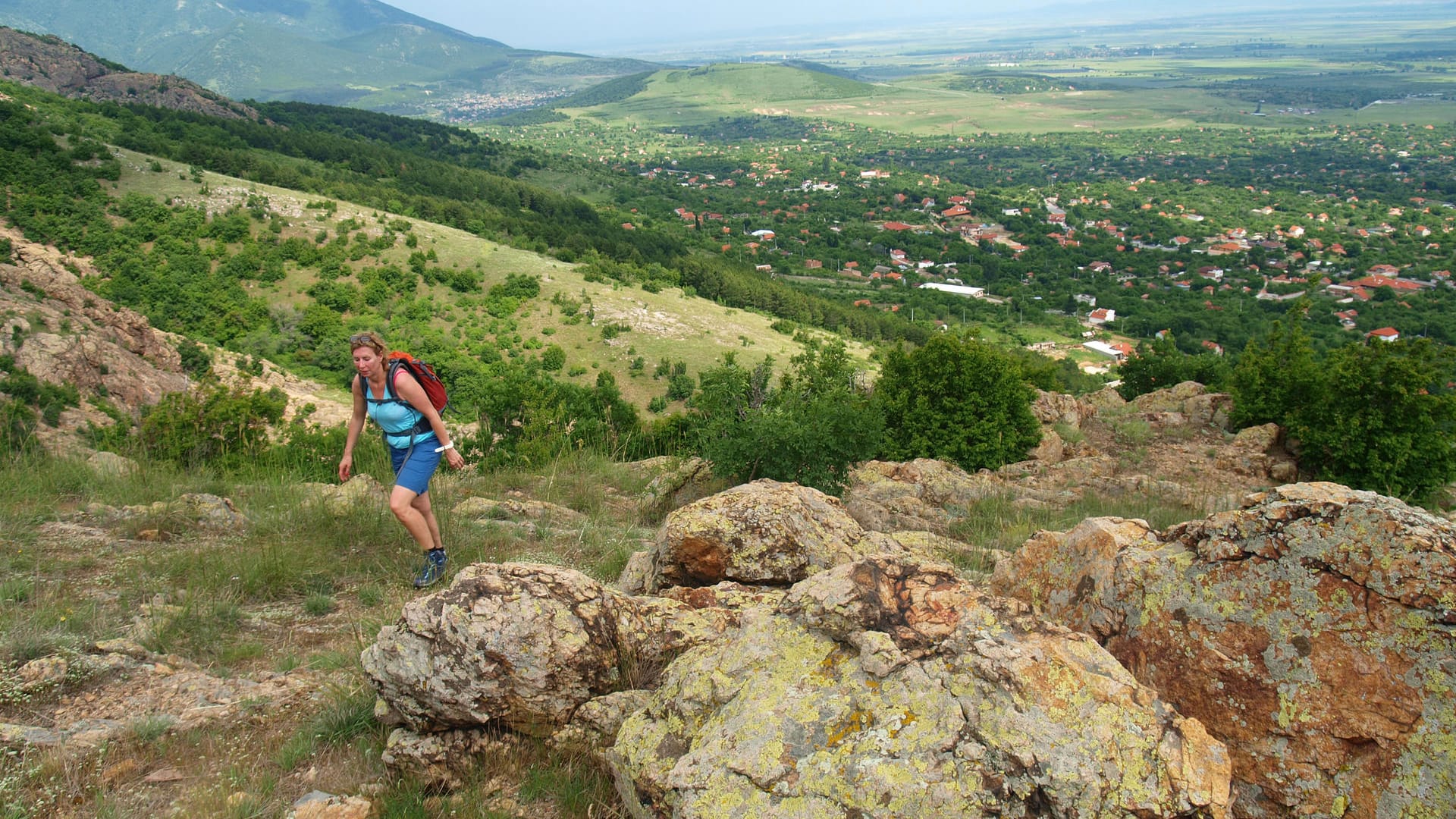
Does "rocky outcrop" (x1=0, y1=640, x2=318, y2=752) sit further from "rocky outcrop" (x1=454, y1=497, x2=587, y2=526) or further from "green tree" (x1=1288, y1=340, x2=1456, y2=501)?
"green tree" (x1=1288, y1=340, x2=1456, y2=501)

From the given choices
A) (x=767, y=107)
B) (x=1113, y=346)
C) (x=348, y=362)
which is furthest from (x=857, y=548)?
(x=767, y=107)

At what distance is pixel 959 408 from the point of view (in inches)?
482

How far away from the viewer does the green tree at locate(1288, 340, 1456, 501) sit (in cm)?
1025

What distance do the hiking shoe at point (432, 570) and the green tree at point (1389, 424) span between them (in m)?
11.8

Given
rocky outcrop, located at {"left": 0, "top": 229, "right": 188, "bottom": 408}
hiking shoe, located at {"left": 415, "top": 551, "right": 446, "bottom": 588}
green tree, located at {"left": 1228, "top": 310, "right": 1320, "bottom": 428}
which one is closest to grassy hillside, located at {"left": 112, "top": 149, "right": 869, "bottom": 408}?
rocky outcrop, located at {"left": 0, "top": 229, "right": 188, "bottom": 408}

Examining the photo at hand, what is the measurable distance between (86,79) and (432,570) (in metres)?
87.6

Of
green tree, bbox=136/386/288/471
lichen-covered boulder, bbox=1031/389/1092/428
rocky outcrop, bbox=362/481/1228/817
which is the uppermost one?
rocky outcrop, bbox=362/481/1228/817

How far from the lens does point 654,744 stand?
8.39ft

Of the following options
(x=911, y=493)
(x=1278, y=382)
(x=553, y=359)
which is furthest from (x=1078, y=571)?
(x=553, y=359)

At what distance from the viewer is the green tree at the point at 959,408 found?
470 inches

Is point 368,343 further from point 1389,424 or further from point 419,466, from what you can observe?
point 1389,424

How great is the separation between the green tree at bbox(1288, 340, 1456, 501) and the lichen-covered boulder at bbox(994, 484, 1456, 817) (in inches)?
387

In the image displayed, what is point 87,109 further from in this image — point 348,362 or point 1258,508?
point 1258,508

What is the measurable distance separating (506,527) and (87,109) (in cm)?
6140
